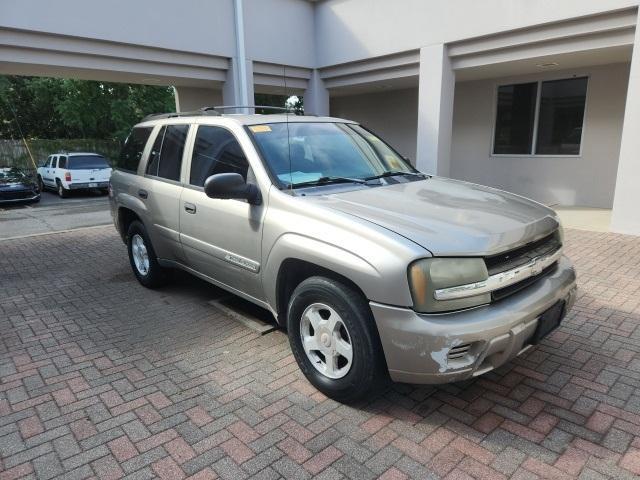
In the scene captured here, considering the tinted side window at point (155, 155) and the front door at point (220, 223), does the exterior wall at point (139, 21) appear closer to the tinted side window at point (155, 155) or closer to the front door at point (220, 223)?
the tinted side window at point (155, 155)

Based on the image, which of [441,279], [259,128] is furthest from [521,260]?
[259,128]

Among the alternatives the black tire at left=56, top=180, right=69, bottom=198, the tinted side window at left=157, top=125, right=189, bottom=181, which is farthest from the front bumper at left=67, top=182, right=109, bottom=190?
the tinted side window at left=157, top=125, right=189, bottom=181

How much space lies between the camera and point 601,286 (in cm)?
517

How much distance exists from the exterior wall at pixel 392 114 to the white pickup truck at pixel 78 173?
909cm

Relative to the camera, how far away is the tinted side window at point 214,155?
3789mm

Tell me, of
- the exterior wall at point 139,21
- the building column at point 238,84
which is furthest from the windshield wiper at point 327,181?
the building column at point 238,84

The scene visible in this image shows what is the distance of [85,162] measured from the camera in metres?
16.8

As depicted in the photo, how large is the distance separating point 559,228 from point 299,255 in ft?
6.38

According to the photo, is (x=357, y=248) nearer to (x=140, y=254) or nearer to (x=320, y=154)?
(x=320, y=154)

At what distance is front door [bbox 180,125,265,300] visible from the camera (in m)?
3.61

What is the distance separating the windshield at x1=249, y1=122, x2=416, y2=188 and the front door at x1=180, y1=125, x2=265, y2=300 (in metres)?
0.27

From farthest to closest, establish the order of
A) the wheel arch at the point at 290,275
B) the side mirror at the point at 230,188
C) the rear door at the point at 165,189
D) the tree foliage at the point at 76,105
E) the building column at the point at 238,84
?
the tree foliage at the point at 76,105
the building column at the point at 238,84
the rear door at the point at 165,189
the side mirror at the point at 230,188
the wheel arch at the point at 290,275

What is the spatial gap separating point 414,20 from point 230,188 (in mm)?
8839

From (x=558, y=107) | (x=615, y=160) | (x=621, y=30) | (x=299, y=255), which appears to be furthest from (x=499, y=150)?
(x=299, y=255)
